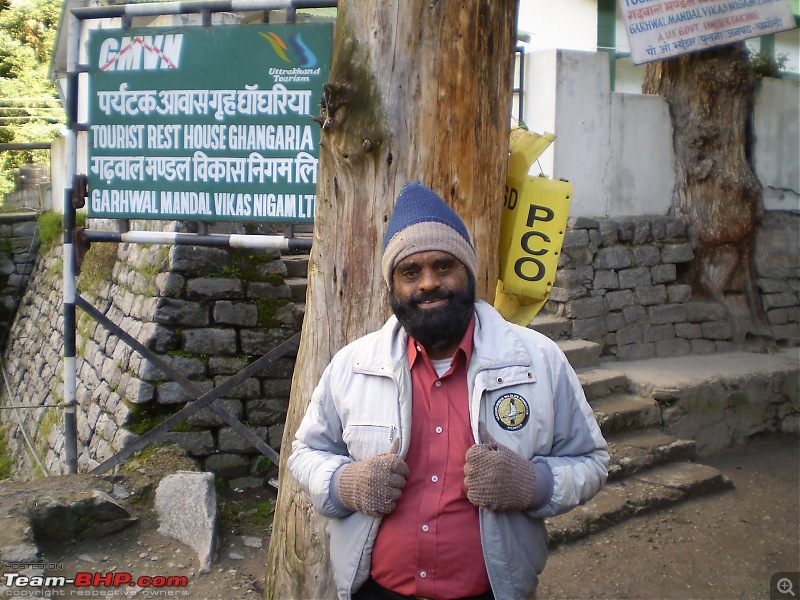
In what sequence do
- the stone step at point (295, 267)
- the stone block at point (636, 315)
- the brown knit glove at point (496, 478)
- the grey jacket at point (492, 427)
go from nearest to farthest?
the brown knit glove at point (496, 478), the grey jacket at point (492, 427), the stone step at point (295, 267), the stone block at point (636, 315)

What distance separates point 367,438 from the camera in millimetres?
2156

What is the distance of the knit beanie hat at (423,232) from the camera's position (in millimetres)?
2201

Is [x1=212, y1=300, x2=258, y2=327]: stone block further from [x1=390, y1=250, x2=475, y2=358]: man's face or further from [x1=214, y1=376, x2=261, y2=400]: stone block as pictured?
[x1=390, y1=250, x2=475, y2=358]: man's face

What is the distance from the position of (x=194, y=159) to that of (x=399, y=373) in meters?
2.85

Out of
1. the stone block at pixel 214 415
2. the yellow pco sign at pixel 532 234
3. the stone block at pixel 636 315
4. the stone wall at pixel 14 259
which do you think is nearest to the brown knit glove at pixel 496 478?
the yellow pco sign at pixel 532 234

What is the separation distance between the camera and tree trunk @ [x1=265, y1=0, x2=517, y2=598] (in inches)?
108

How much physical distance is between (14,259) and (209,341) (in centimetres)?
877

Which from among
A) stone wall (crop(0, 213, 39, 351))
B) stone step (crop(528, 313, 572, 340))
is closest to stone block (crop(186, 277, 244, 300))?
stone step (crop(528, 313, 572, 340))

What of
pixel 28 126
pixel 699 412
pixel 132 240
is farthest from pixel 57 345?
pixel 28 126

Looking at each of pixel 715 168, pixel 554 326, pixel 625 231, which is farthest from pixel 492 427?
pixel 715 168

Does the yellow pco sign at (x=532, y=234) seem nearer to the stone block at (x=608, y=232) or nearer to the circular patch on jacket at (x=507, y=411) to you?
the circular patch on jacket at (x=507, y=411)

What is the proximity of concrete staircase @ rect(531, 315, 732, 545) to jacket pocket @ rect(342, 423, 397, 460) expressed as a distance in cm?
299

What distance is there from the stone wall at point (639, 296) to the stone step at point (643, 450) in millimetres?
1198

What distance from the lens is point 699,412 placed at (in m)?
6.82
